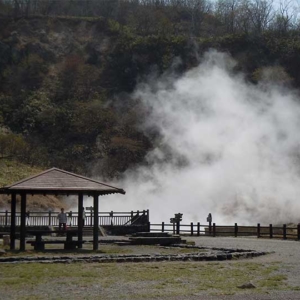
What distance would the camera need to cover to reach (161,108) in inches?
3110

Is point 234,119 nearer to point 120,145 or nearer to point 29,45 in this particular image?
point 120,145

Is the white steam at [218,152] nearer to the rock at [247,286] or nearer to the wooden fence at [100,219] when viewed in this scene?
the wooden fence at [100,219]

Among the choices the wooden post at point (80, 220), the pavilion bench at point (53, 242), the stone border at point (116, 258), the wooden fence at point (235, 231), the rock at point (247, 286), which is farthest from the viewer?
the wooden fence at point (235, 231)

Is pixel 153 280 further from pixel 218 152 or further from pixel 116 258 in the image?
pixel 218 152

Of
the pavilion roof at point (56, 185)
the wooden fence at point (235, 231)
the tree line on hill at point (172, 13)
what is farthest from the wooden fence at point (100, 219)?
the tree line on hill at point (172, 13)

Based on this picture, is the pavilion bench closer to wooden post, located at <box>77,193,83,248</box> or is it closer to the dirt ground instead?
wooden post, located at <box>77,193,83,248</box>

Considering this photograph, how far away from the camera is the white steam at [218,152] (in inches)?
2296

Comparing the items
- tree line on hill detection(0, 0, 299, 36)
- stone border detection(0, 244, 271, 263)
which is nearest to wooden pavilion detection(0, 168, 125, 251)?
stone border detection(0, 244, 271, 263)

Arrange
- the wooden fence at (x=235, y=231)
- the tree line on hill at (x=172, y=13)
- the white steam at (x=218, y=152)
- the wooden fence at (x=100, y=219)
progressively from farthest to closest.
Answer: the tree line on hill at (x=172, y=13), the white steam at (x=218, y=152), the wooden fence at (x=100, y=219), the wooden fence at (x=235, y=231)

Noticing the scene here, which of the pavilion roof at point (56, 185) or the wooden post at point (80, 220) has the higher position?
→ the pavilion roof at point (56, 185)

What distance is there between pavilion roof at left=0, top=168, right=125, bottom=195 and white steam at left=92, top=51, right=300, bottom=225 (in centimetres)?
2896

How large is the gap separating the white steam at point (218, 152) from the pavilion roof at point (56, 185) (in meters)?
29.0

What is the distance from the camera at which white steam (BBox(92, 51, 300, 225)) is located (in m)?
58.3

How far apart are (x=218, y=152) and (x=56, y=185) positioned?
153 ft
